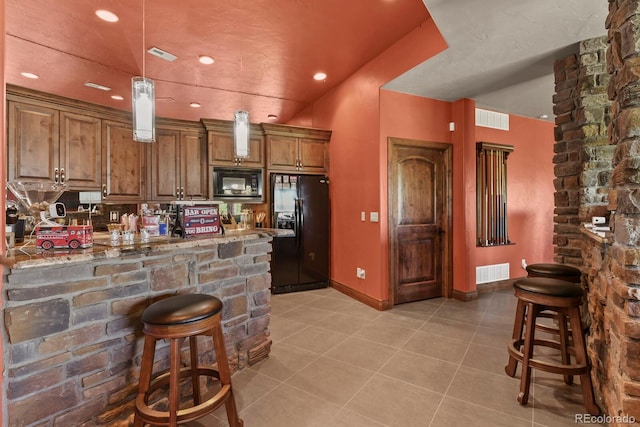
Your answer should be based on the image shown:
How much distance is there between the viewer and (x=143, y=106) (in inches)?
80.2

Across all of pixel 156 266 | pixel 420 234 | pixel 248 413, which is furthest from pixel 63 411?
pixel 420 234

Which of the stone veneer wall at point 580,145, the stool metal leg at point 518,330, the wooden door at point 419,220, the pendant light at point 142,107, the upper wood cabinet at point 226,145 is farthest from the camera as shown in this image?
the upper wood cabinet at point 226,145

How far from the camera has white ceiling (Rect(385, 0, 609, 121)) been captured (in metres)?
2.20

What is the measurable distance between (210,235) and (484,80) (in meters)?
3.48

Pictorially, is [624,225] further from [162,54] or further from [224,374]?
[162,54]

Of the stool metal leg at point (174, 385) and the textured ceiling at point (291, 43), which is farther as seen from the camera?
the textured ceiling at point (291, 43)

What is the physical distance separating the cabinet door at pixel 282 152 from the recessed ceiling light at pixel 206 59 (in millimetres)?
1271

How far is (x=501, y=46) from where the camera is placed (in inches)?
106

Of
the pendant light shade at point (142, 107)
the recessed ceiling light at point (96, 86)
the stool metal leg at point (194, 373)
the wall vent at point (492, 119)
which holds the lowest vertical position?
the stool metal leg at point (194, 373)

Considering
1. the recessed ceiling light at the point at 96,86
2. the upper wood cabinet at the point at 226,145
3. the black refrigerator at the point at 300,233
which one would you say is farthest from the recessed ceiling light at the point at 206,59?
the recessed ceiling light at the point at 96,86

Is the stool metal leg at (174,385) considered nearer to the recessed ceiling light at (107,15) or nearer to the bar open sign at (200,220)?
the bar open sign at (200,220)

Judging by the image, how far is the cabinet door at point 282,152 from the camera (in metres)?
4.48

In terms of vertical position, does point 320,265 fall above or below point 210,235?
below

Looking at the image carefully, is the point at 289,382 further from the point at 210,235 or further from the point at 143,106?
the point at 143,106
